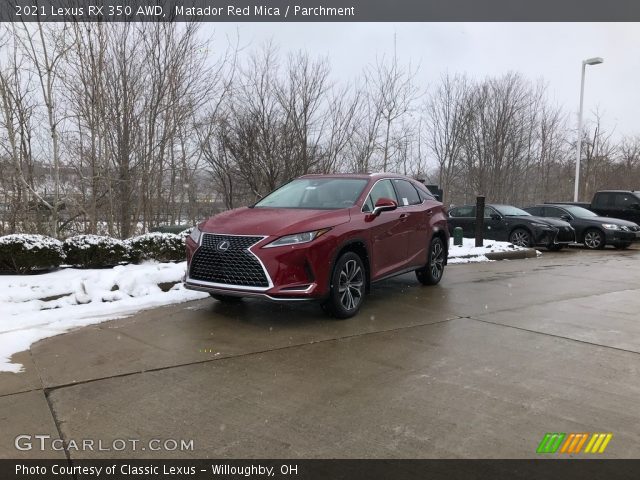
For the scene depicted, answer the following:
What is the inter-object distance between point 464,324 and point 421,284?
2.59 meters

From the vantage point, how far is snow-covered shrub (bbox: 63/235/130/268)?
751 centimetres

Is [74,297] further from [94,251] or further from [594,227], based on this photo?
[594,227]

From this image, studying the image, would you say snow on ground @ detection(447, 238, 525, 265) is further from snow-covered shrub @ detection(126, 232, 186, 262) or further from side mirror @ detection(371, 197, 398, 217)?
snow-covered shrub @ detection(126, 232, 186, 262)

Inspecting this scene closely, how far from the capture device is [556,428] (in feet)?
10.9

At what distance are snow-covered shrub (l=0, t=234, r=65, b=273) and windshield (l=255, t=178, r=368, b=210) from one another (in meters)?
3.17

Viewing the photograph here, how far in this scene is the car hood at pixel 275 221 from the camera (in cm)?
549

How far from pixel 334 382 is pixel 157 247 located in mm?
5056

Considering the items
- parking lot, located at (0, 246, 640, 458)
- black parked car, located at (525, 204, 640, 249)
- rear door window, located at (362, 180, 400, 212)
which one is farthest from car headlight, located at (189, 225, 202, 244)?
black parked car, located at (525, 204, 640, 249)

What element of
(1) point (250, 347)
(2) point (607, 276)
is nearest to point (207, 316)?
(1) point (250, 347)

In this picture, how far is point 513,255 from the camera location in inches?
528

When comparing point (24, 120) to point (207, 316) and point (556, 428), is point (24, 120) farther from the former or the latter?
point (556, 428)

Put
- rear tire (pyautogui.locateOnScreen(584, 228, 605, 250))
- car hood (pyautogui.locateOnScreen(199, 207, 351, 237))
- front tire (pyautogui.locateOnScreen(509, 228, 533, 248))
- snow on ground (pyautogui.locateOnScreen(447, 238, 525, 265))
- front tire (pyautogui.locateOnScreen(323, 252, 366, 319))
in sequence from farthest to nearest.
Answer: rear tire (pyautogui.locateOnScreen(584, 228, 605, 250)), front tire (pyautogui.locateOnScreen(509, 228, 533, 248)), snow on ground (pyautogui.locateOnScreen(447, 238, 525, 265)), front tire (pyautogui.locateOnScreen(323, 252, 366, 319)), car hood (pyautogui.locateOnScreen(199, 207, 351, 237))
